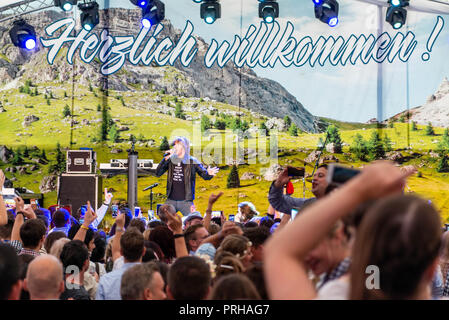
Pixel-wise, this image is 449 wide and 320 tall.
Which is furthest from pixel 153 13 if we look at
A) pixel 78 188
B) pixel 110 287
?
pixel 110 287

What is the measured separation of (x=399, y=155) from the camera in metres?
12.9

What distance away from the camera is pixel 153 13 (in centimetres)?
1112

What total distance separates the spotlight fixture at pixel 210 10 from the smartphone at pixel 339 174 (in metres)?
10.3

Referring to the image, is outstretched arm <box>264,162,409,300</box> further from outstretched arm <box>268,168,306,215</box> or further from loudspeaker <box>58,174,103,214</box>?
loudspeaker <box>58,174,103,214</box>

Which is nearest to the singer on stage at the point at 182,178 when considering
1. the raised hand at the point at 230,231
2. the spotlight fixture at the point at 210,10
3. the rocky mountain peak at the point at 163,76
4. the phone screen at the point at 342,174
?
the spotlight fixture at the point at 210,10

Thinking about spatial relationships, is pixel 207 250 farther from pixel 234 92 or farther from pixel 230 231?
pixel 234 92

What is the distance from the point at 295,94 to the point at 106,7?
471 cm

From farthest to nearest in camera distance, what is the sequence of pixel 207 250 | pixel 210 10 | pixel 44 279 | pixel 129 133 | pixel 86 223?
pixel 129 133, pixel 210 10, pixel 86 223, pixel 207 250, pixel 44 279

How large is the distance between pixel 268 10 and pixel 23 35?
5169mm

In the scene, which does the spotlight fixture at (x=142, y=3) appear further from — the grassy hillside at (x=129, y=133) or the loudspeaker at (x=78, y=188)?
the loudspeaker at (x=78, y=188)

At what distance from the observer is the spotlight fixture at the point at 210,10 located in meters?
11.3

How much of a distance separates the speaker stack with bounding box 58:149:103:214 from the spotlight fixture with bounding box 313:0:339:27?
18.3 feet

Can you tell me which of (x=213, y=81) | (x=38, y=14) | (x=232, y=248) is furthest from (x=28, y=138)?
(x=232, y=248)

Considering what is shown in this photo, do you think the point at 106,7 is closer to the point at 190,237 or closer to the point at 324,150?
the point at 324,150
